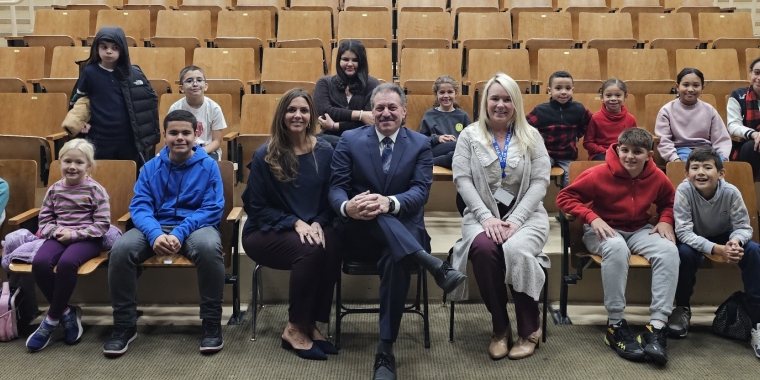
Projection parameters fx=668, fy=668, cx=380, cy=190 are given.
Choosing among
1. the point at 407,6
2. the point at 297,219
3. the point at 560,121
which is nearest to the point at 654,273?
the point at 560,121

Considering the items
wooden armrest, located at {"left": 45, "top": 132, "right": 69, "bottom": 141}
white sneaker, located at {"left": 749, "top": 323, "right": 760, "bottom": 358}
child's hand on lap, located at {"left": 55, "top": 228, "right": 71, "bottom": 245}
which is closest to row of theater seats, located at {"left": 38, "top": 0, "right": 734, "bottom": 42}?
wooden armrest, located at {"left": 45, "top": 132, "right": 69, "bottom": 141}

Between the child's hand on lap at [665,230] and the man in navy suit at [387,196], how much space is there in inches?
36.4

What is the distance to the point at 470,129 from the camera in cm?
269

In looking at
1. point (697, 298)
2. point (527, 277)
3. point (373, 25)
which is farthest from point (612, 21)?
point (527, 277)

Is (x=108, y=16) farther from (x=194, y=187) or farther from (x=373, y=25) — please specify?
(x=194, y=187)

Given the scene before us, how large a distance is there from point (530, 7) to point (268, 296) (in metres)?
3.68

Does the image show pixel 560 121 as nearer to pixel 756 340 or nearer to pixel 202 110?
pixel 756 340

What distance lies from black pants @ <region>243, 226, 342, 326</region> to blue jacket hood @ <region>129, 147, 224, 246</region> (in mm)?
231

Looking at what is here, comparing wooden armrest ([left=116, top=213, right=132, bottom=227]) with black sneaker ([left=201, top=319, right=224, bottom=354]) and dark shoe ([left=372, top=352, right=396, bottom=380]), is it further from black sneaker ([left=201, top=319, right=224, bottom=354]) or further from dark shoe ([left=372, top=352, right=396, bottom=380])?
dark shoe ([left=372, top=352, right=396, bottom=380])

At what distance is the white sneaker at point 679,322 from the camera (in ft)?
8.54

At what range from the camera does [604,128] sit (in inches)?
136

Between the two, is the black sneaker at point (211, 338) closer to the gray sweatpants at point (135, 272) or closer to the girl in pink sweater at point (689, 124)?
the gray sweatpants at point (135, 272)

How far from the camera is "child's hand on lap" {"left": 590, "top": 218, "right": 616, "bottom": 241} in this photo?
8.43 feet

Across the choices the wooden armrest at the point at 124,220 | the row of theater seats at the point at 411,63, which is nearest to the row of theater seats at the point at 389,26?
the row of theater seats at the point at 411,63
